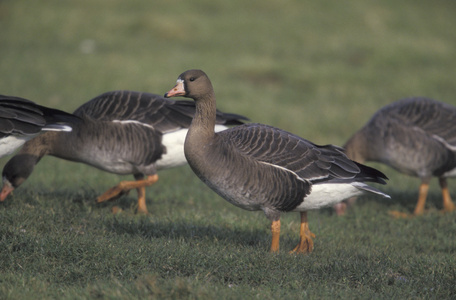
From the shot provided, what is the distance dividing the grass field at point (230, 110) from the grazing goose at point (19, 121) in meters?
0.84

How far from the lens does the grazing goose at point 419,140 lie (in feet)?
30.6

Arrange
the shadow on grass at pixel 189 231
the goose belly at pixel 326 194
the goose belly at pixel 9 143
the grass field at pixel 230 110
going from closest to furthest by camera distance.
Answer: the grass field at pixel 230 110 < the goose belly at pixel 326 194 < the goose belly at pixel 9 143 < the shadow on grass at pixel 189 231

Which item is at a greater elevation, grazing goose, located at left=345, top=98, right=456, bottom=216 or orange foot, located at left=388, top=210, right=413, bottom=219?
grazing goose, located at left=345, top=98, right=456, bottom=216

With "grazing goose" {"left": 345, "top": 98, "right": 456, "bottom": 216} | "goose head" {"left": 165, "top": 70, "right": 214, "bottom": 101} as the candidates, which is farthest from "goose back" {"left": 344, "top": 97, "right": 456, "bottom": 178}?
"goose head" {"left": 165, "top": 70, "right": 214, "bottom": 101}

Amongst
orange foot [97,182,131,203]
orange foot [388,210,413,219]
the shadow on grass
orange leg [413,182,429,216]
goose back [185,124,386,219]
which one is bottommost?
the shadow on grass

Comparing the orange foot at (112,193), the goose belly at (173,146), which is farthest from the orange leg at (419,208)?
the orange foot at (112,193)

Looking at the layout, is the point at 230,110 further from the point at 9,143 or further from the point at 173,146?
the point at 9,143

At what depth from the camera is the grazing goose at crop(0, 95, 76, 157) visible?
20.7 ft

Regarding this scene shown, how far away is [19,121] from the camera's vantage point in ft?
21.0

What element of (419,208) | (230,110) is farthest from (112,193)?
(230,110)

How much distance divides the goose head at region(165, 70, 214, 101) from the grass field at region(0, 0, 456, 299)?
162cm

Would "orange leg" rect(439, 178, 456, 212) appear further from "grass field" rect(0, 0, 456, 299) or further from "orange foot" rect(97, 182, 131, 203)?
"orange foot" rect(97, 182, 131, 203)

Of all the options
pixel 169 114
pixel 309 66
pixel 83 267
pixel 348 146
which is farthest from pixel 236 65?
pixel 83 267

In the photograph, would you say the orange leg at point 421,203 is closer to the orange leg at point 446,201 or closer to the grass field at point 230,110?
the grass field at point 230,110
